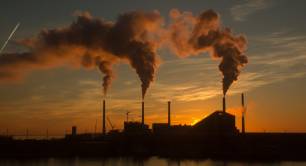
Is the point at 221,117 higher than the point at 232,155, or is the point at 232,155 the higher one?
the point at 221,117

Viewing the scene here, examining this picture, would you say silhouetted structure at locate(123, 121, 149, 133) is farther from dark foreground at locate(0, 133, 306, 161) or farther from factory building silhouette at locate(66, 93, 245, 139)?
dark foreground at locate(0, 133, 306, 161)

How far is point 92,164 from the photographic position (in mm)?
104000

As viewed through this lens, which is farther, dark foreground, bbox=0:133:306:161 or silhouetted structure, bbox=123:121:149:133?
silhouetted structure, bbox=123:121:149:133

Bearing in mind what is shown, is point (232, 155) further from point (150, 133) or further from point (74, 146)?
point (74, 146)

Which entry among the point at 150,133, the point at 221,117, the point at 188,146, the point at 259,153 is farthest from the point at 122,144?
the point at 259,153

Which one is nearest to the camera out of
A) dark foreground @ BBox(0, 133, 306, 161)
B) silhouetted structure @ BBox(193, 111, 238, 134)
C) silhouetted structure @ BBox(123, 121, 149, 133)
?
dark foreground @ BBox(0, 133, 306, 161)

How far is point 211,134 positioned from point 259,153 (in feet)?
43.7

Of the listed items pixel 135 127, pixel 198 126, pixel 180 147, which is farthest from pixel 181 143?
pixel 135 127

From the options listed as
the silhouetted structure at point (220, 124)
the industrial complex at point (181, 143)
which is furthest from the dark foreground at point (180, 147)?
the silhouetted structure at point (220, 124)

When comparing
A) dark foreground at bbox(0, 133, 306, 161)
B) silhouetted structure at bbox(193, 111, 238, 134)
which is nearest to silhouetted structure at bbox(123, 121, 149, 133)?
dark foreground at bbox(0, 133, 306, 161)

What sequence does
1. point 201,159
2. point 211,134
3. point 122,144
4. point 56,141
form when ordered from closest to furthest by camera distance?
point 201,159 < point 211,134 < point 122,144 < point 56,141

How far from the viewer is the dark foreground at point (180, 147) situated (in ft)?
405

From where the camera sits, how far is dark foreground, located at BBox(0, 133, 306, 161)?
123375mm

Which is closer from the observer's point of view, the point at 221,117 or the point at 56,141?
the point at 221,117
